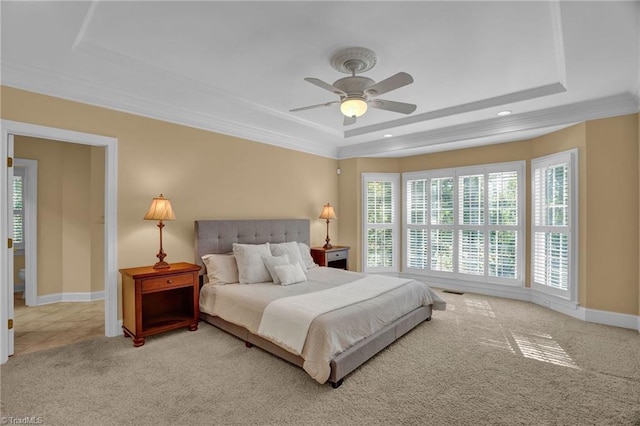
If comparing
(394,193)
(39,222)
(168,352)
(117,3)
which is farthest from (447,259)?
(39,222)

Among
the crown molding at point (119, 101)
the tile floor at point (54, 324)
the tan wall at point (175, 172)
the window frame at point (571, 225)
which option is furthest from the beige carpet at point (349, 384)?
the crown molding at point (119, 101)

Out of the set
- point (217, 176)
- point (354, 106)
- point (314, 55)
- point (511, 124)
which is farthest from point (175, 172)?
point (511, 124)

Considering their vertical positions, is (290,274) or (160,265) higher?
(160,265)

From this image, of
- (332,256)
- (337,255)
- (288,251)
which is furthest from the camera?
(337,255)

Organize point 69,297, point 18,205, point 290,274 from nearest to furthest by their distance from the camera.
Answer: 1. point 290,274
2. point 18,205
3. point 69,297

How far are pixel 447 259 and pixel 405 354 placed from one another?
3.14m

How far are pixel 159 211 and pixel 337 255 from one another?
318 cm

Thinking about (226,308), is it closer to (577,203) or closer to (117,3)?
(117,3)

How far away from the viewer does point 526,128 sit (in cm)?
441

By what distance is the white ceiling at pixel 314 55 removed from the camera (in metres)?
Answer: 2.26

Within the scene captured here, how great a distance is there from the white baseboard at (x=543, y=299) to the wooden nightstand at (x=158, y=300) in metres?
4.08

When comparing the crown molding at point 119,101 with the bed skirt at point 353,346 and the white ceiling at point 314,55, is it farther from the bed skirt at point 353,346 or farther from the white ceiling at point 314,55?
the bed skirt at point 353,346

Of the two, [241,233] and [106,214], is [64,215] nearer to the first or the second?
[106,214]

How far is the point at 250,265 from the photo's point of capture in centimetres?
394
